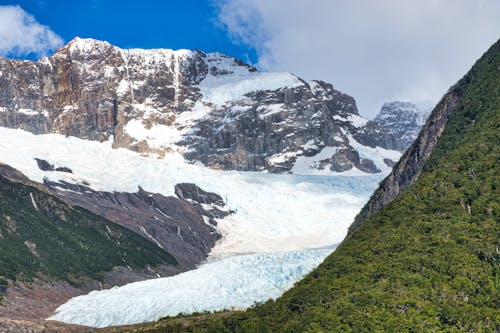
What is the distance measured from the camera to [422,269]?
4190 inches

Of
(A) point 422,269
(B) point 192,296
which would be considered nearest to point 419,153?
(B) point 192,296

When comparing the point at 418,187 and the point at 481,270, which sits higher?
the point at 418,187

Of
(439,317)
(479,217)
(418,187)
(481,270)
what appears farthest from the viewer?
(418,187)

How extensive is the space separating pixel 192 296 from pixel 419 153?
194 feet

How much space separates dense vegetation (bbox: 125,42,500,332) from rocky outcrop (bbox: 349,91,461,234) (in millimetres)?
34040

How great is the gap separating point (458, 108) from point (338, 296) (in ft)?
223

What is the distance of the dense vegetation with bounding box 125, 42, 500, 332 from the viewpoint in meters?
96.8

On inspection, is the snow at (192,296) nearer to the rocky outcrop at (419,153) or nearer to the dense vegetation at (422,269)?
the rocky outcrop at (419,153)

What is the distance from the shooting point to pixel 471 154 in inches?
5123

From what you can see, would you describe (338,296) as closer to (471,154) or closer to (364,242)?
(364,242)

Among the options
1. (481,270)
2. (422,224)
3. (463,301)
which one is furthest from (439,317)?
(422,224)

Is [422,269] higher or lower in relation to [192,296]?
higher

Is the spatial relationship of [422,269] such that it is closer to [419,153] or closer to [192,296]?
[419,153]

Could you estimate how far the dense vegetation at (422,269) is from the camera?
96.8 metres
